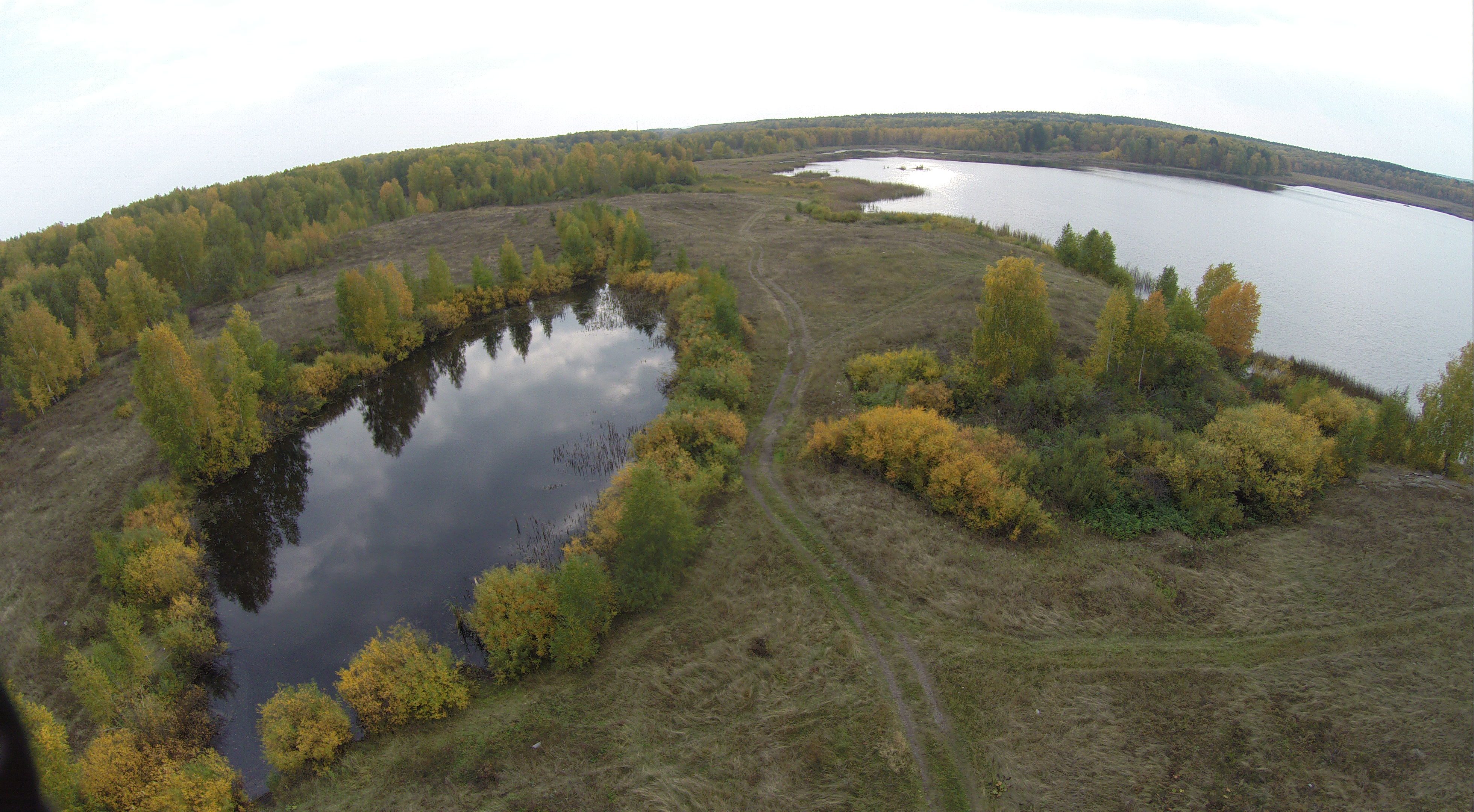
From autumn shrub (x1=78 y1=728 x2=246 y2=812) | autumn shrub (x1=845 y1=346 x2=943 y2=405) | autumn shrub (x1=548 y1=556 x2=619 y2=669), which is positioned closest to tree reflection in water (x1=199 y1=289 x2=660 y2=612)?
autumn shrub (x1=78 y1=728 x2=246 y2=812)

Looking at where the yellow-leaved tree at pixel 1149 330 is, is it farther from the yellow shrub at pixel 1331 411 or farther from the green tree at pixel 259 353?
the green tree at pixel 259 353

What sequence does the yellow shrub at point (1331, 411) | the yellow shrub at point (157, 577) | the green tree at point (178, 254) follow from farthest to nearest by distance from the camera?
1. the green tree at point (178, 254)
2. the yellow shrub at point (1331, 411)
3. the yellow shrub at point (157, 577)

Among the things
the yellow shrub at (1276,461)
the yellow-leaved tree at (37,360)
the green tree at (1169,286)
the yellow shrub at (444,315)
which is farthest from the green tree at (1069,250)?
the yellow-leaved tree at (37,360)

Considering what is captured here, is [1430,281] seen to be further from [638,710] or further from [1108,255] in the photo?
[638,710]

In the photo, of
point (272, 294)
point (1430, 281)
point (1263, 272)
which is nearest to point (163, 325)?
point (272, 294)

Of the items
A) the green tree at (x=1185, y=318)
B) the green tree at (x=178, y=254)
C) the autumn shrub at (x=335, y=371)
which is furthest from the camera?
the green tree at (x=178, y=254)

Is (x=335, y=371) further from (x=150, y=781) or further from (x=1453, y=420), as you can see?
(x=1453, y=420)

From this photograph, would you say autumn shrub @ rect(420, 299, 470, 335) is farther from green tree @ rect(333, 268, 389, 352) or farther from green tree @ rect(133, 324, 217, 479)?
green tree @ rect(133, 324, 217, 479)

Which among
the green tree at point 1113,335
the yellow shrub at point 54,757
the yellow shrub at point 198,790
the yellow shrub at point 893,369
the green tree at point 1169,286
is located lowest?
the yellow shrub at point 198,790
